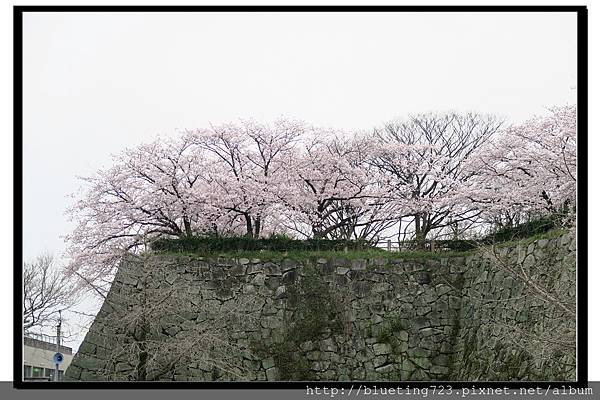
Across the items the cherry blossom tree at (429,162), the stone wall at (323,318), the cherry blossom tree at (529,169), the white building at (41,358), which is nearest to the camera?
the white building at (41,358)

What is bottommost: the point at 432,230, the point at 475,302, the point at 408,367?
the point at 408,367

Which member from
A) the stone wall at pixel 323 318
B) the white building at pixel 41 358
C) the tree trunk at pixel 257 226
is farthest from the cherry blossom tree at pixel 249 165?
the white building at pixel 41 358

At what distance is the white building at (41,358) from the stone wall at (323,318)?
8.8 inches

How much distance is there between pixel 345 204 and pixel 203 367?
260cm

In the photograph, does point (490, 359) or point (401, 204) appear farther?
point (401, 204)

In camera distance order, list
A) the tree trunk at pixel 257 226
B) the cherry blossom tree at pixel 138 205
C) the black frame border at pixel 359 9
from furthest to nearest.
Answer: the tree trunk at pixel 257 226, the cherry blossom tree at pixel 138 205, the black frame border at pixel 359 9

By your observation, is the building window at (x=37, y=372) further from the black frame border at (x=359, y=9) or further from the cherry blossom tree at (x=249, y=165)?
the cherry blossom tree at (x=249, y=165)

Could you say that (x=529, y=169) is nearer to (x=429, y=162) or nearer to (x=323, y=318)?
(x=429, y=162)

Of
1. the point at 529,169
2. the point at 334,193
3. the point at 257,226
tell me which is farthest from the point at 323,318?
the point at 529,169

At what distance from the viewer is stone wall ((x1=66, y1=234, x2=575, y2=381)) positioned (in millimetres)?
7449

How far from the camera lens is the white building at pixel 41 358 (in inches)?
247
